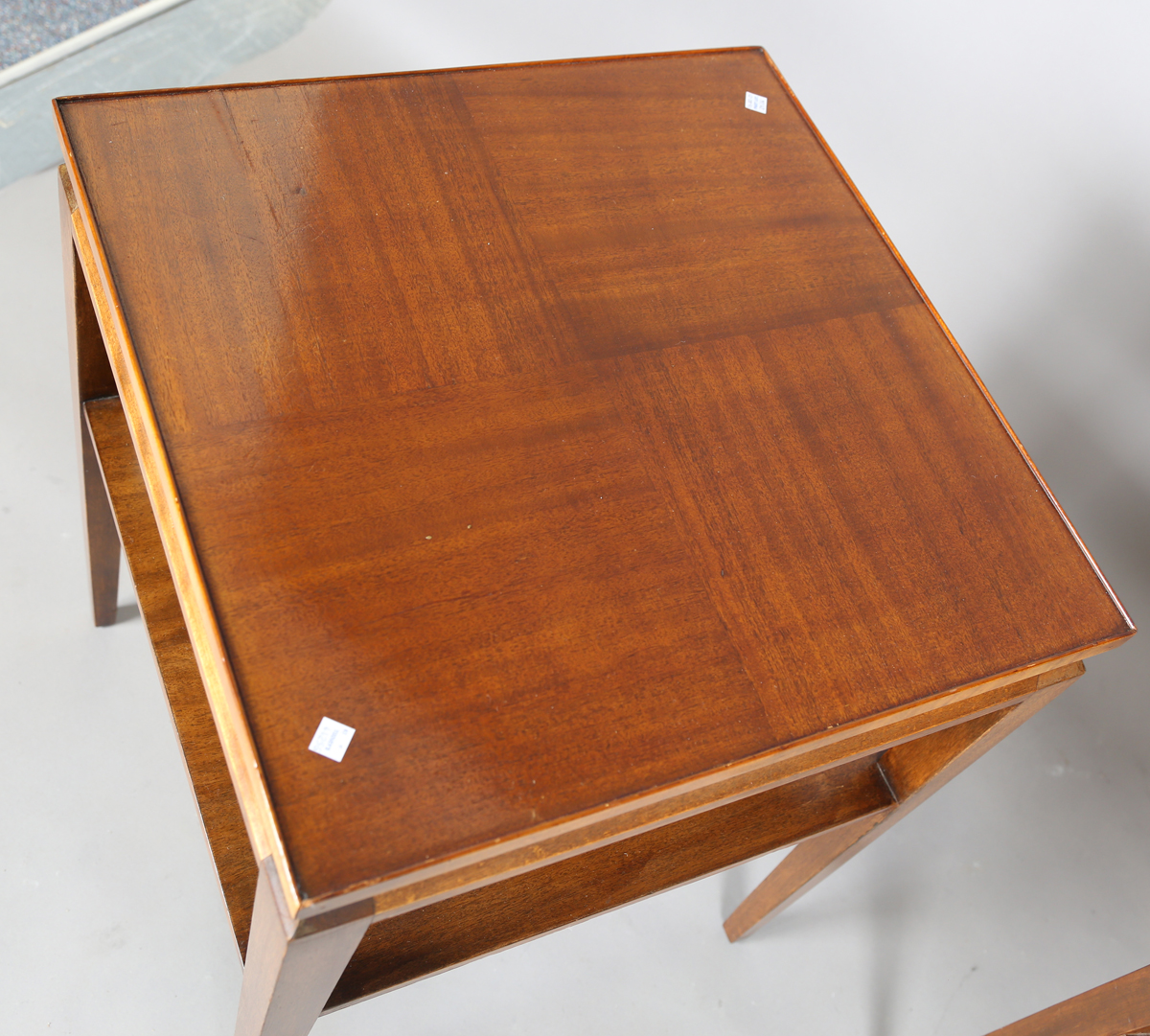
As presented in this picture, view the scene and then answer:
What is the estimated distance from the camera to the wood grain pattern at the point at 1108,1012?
79cm

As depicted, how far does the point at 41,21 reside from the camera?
79.7 inches

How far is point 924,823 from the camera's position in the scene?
1.48 meters

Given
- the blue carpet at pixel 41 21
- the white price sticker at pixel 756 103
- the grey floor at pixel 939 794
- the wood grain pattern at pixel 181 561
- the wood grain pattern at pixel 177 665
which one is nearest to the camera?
the wood grain pattern at pixel 181 561

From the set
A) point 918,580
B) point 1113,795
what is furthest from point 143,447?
point 1113,795

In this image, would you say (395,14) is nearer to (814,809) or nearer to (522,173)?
(522,173)

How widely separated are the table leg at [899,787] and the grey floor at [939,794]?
0.13m

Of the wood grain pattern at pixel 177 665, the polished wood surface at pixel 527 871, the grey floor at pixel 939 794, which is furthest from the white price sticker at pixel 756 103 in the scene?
the wood grain pattern at pixel 177 665

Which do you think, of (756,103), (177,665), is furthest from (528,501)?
(756,103)

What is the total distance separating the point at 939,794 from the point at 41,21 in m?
2.20

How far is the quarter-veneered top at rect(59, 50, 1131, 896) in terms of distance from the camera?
658mm

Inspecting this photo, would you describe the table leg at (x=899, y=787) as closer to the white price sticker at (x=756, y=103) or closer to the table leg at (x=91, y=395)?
the white price sticker at (x=756, y=103)

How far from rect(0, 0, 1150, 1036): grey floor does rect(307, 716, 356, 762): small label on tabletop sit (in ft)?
2.41

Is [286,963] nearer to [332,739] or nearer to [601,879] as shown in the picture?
[332,739]

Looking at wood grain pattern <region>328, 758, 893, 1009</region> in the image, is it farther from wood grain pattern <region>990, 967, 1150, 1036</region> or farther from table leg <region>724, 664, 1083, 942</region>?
wood grain pattern <region>990, 967, 1150, 1036</region>
